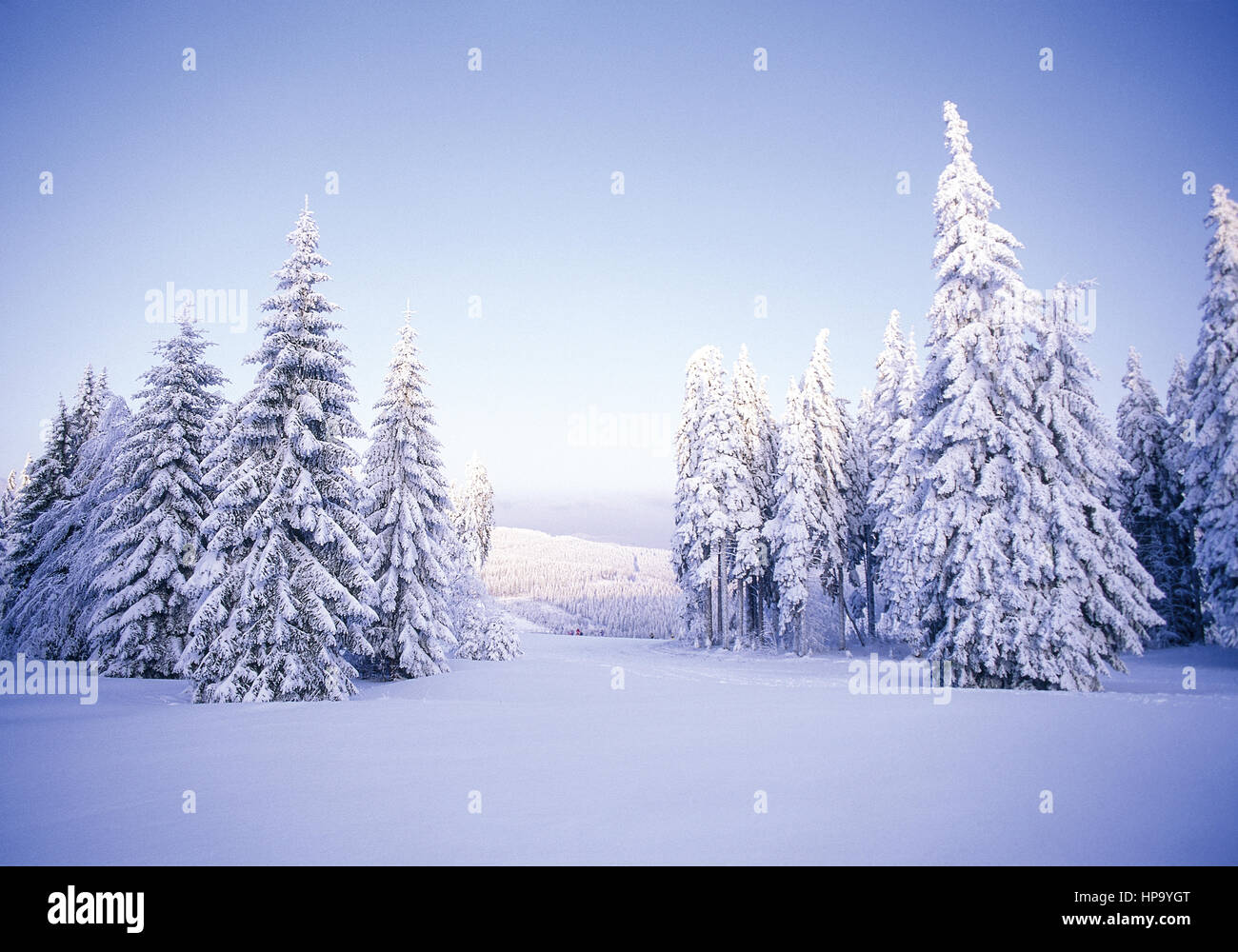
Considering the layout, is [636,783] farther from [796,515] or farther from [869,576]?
[869,576]

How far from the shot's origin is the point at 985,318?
19281 millimetres

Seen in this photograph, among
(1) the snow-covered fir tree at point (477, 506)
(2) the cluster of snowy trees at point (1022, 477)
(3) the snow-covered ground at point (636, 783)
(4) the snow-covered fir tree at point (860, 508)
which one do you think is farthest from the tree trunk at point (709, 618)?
(1) the snow-covered fir tree at point (477, 506)

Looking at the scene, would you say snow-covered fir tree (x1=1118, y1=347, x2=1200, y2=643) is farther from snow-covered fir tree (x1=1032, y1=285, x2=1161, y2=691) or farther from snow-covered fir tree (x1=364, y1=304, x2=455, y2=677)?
snow-covered fir tree (x1=364, y1=304, x2=455, y2=677)

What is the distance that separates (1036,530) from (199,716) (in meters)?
21.8

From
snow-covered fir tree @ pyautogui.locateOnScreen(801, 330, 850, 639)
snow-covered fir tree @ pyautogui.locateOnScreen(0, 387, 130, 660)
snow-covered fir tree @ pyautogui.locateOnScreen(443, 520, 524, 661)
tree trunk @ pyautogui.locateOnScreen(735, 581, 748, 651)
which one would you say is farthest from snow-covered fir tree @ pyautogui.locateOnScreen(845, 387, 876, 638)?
snow-covered fir tree @ pyautogui.locateOnScreen(0, 387, 130, 660)

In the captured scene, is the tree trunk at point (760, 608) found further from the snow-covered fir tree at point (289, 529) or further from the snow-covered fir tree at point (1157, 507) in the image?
the snow-covered fir tree at point (289, 529)

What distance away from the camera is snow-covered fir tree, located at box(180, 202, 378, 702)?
666 inches

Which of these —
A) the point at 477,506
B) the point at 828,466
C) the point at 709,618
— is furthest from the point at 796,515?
the point at 477,506

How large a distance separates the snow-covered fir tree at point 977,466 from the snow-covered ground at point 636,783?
403 centimetres

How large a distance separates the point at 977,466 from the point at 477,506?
5830 centimetres

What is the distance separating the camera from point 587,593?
14538 cm

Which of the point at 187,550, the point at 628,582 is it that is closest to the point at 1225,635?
the point at 187,550

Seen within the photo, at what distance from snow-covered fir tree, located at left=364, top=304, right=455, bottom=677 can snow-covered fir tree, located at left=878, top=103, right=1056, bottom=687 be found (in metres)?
17.5
